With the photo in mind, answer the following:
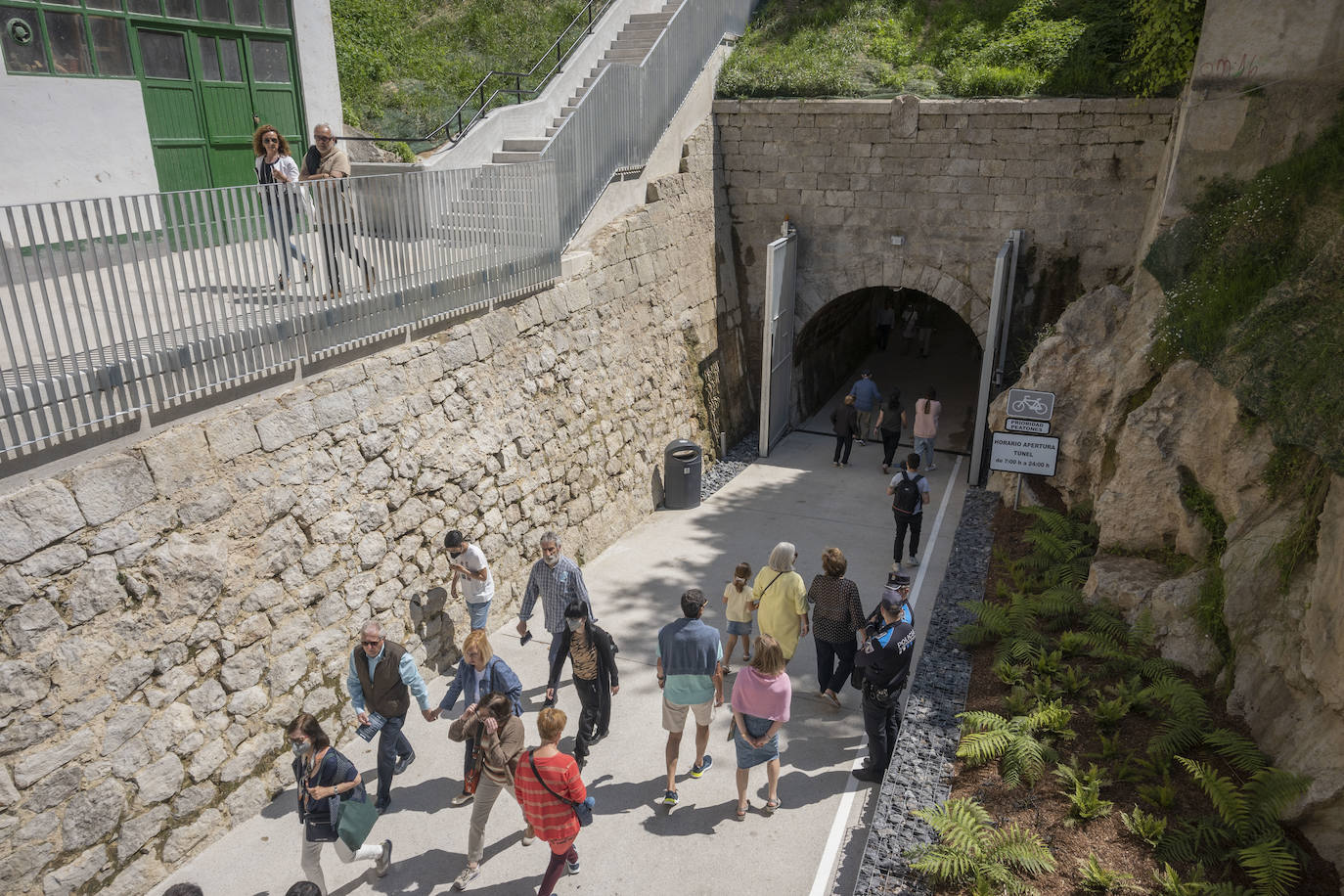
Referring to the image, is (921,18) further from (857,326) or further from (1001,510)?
(1001,510)

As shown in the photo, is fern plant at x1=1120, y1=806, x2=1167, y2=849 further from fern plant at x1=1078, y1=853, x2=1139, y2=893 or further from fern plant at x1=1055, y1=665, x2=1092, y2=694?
fern plant at x1=1055, y1=665, x2=1092, y2=694

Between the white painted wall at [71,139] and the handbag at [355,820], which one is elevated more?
the white painted wall at [71,139]

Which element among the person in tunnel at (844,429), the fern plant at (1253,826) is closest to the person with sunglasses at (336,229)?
the fern plant at (1253,826)

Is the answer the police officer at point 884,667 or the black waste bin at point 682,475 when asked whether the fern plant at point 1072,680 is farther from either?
the black waste bin at point 682,475

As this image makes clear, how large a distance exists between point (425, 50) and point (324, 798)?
55.2 ft

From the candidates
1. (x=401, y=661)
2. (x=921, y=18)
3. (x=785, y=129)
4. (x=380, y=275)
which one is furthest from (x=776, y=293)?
(x=401, y=661)

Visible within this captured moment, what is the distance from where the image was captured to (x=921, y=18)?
14766 millimetres

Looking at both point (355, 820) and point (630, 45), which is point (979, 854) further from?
point (630, 45)

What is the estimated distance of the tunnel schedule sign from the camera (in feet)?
30.4

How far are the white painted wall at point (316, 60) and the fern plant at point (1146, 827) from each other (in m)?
12.3

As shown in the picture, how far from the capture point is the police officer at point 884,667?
601 centimetres

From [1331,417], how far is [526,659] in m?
6.53

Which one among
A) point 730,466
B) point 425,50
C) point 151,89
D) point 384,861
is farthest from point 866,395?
point 425,50

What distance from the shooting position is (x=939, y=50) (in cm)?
1380
